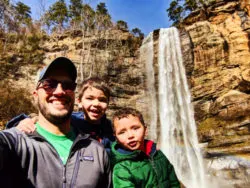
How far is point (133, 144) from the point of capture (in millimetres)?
2867

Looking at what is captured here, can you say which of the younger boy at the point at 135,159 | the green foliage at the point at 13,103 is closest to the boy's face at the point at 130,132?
the younger boy at the point at 135,159

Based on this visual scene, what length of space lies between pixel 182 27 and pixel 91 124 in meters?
21.6

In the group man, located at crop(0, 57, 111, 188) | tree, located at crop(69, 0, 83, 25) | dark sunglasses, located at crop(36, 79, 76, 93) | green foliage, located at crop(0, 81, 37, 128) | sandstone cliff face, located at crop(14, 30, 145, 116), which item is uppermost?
tree, located at crop(69, 0, 83, 25)

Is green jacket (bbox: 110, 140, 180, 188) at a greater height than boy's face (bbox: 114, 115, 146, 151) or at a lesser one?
lesser

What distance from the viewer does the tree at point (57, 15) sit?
89.2 feet

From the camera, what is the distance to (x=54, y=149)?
7.39 ft

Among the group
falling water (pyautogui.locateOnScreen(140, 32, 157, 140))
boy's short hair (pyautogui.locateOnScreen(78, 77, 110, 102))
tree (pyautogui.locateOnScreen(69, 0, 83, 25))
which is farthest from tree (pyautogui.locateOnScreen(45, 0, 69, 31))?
boy's short hair (pyautogui.locateOnScreen(78, 77, 110, 102))

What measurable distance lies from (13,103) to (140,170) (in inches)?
663

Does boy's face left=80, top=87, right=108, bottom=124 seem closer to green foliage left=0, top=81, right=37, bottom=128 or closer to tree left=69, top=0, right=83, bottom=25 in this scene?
green foliage left=0, top=81, right=37, bottom=128

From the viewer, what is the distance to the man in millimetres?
2004

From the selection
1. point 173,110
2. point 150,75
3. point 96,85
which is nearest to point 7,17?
point 150,75

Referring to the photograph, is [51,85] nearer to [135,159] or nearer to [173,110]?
[135,159]

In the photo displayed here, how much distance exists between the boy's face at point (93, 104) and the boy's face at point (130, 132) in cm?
60

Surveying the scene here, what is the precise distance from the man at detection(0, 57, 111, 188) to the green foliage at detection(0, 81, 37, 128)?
52.2 feet
